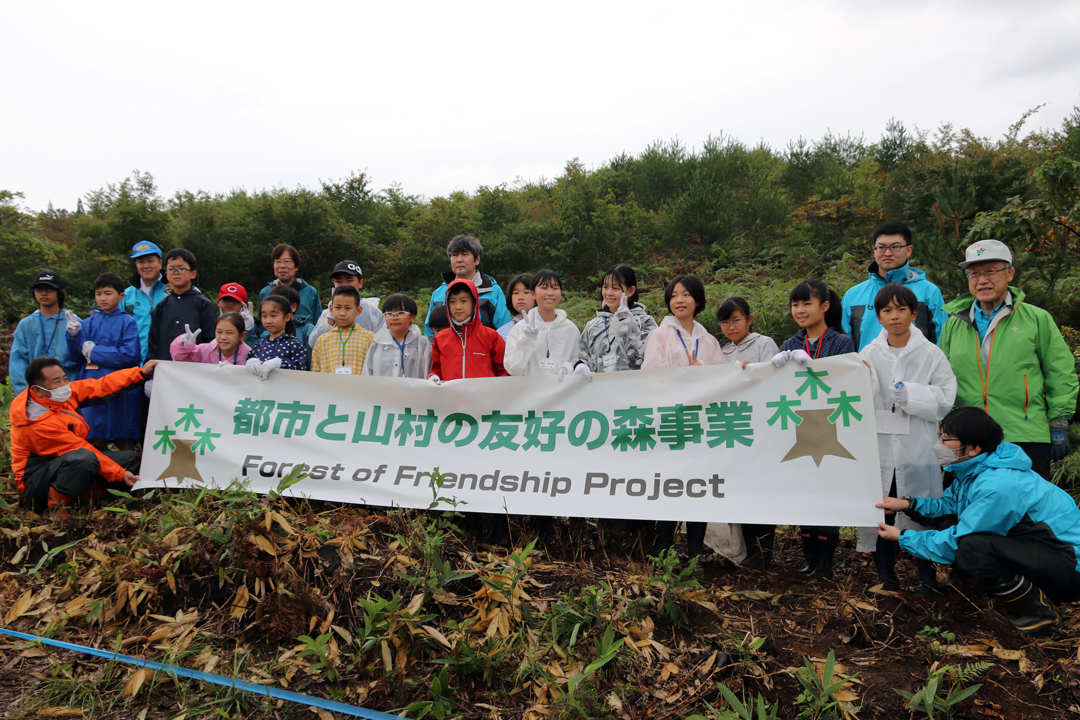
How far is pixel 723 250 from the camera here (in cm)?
1686

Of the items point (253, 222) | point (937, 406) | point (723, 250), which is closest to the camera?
point (937, 406)

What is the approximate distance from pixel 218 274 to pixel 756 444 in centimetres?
2065

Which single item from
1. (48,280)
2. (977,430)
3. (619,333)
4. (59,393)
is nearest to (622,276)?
(619,333)

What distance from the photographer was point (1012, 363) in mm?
3850

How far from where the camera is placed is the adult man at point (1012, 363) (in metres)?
3.79

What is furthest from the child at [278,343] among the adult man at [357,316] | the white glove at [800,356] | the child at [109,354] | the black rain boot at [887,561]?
the black rain boot at [887,561]

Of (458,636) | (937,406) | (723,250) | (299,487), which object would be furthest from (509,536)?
(723,250)

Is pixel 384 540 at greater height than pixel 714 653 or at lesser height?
greater

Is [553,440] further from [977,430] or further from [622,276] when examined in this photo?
[977,430]

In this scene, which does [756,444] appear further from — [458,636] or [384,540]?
[384,540]

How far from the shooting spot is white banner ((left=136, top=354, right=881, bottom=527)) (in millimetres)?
3869

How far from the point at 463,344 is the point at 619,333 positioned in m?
1.20

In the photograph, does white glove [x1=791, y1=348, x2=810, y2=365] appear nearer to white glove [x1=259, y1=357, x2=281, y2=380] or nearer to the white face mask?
white glove [x1=259, y1=357, x2=281, y2=380]

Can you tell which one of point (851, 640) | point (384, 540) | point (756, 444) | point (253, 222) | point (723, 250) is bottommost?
point (851, 640)
